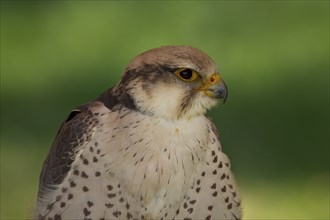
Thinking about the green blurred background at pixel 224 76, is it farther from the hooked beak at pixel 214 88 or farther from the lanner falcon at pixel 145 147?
the hooked beak at pixel 214 88

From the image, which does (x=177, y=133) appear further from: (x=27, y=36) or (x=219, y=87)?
(x=27, y=36)

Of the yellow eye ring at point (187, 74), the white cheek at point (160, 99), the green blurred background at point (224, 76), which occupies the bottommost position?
the green blurred background at point (224, 76)

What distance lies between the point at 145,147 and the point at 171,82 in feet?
1.14

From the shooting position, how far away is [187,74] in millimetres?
5777

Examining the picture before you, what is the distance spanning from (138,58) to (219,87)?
425mm

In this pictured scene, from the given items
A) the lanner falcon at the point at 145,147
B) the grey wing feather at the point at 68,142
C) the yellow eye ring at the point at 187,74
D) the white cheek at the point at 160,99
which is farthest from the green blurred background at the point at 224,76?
the yellow eye ring at the point at 187,74

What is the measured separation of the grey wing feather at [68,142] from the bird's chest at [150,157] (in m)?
0.14

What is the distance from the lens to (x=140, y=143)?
5820 mm

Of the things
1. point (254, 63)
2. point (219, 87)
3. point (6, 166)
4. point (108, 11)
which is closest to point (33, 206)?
point (219, 87)

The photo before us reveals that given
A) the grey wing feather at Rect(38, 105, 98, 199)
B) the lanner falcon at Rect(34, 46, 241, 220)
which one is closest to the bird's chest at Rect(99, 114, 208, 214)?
the lanner falcon at Rect(34, 46, 241, 220)

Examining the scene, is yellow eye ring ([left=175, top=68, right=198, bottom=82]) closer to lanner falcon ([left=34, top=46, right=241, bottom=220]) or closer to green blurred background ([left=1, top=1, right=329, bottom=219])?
lanner falcon ([left=34, top=46, right=241, bottom=220])

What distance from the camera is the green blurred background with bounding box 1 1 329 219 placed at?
8.84 metres

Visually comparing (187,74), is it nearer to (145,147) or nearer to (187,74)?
(187,74)

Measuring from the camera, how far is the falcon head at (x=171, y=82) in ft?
18.9
